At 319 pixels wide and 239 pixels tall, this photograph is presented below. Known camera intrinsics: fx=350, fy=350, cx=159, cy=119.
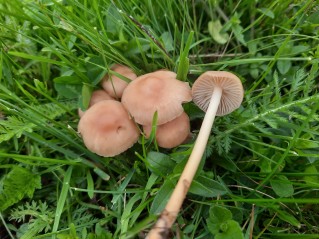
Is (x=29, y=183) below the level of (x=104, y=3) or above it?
below

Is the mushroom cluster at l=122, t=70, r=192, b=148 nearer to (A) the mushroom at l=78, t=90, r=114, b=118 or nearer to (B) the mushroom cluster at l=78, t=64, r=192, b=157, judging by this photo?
(B) the mushroom cluster at l=78, t=64, r=192, b=157

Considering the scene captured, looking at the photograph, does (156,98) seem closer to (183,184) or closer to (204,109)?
(204,109)

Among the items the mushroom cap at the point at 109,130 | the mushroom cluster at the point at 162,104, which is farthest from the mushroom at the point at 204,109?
the mushroom cap at the point at 109,130

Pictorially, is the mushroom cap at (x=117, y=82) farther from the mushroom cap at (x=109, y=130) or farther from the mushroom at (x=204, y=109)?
the mushroom at (x=204, y=109)

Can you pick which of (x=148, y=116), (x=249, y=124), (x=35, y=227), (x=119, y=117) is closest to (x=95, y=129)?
(x=119, y=117)

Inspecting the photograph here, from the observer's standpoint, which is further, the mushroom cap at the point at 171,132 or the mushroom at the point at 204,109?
the mushroom cap at the point at 171,132

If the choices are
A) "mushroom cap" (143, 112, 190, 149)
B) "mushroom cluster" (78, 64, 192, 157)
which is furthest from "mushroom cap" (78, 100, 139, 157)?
"mushroom cap" (143, 112, 190, 149)

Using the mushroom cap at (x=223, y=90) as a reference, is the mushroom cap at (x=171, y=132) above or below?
below

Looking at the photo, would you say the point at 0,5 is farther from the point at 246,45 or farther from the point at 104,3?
the point at 246,45
